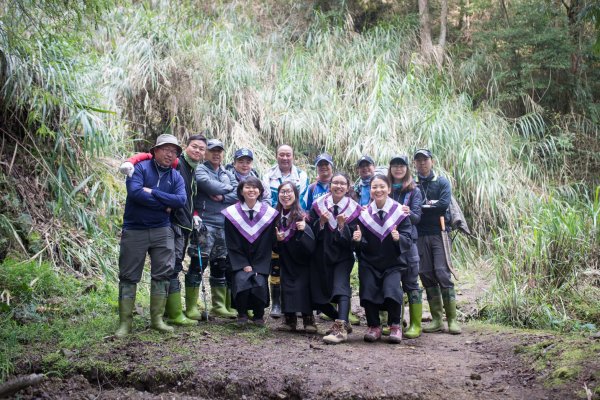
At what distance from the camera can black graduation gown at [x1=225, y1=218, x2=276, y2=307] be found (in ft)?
19.6

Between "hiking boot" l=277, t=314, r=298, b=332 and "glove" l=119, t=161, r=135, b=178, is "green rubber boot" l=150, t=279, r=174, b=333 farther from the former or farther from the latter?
"hiking boot" l=277, t=314, r=298, b=332

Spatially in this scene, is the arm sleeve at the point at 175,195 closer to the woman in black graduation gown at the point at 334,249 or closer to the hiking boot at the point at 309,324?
the woman in black graduation gown at the point at 334,249

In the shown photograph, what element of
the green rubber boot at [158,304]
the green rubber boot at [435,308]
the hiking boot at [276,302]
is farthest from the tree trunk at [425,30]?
the green rubber boot at [158,304]

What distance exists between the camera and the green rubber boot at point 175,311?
602 centimetres

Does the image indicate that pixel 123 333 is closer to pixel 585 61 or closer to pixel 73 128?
pixel 73 128

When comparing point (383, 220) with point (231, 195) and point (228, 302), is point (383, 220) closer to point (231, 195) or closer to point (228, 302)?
point (231, 195)

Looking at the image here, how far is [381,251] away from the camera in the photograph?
593 centimetres

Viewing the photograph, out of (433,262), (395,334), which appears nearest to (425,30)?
(433,262)

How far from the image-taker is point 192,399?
4.27 meters

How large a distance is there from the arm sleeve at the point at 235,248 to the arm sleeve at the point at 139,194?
836mm

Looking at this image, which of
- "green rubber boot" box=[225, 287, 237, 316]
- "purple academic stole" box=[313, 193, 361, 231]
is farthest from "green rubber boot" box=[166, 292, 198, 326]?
"purple academic stole" box=[313, 193, 361, 231]

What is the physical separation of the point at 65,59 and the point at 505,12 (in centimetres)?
1012

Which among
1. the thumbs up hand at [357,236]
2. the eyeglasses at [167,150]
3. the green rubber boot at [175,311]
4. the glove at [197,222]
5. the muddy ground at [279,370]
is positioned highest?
the eyeglasses at [167,150]

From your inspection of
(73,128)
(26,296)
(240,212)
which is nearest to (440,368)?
(240,212)
